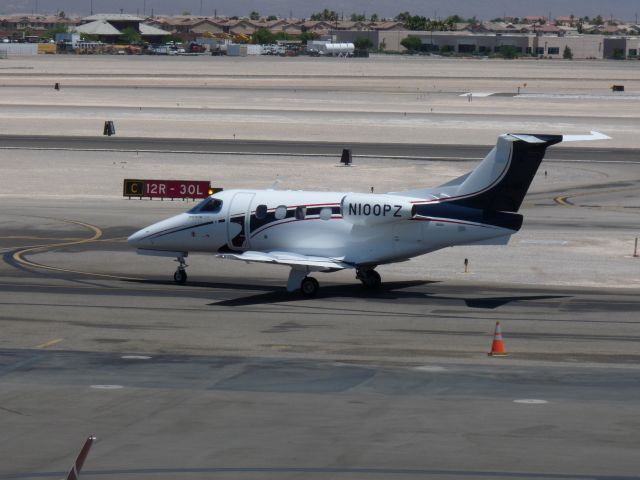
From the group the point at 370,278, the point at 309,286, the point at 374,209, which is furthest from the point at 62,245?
the point at 374,209

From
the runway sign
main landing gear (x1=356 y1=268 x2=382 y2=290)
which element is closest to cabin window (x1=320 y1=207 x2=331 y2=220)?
main landing gear (x1=356 y1=268 x2=382 y2=290)

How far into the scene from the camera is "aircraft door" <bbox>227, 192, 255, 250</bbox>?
3716 cm

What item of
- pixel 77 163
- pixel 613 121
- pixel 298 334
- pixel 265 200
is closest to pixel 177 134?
pixel 77 163

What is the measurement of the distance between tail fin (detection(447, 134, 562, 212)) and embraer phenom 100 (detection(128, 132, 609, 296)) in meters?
0.03

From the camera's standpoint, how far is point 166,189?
194 feet

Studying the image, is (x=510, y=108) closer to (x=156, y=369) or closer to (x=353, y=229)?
(x=353, y=229)

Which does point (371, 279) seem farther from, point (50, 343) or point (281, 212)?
point (50, 343)

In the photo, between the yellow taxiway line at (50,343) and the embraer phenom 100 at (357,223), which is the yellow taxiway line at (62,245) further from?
the yellow taxiway line at (50,343)

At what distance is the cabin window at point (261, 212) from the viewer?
36812mm

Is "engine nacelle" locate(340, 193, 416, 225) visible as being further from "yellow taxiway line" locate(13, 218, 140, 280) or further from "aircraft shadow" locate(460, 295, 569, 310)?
"yellow taxiway line" locate(13, 218, 140, 280)

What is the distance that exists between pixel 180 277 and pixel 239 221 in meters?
2.82

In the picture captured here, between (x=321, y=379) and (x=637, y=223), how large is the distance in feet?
99.1

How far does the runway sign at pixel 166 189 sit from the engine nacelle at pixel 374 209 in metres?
22.7

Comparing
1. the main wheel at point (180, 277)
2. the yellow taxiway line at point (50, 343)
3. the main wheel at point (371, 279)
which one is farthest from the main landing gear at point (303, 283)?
the yellow taxiway line at point (50, 343)
